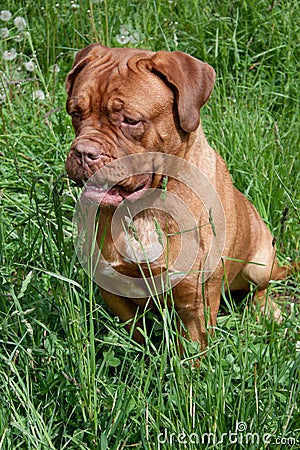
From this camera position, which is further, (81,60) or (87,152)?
(81,60)

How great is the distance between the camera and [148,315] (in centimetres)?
315

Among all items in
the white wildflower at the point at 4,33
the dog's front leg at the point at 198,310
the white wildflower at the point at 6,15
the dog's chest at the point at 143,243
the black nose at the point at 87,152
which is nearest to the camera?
the black nose at the point at 87,152

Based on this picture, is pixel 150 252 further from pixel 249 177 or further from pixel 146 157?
pixel 249 177

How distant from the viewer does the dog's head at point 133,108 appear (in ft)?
8.78

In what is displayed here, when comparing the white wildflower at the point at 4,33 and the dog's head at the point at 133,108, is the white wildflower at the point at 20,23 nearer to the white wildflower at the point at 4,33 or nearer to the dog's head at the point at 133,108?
the white wildflower at the point at 4,33

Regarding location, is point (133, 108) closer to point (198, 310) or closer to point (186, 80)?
point (186, 80)

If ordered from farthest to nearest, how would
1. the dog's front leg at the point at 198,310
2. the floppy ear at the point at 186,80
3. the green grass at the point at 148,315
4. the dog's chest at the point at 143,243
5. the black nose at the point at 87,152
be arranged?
the dog's front leg at the point at 198,310 → the dog's chest at the point at 143,243 → the floppy ear at the point at 186,80 → the black nose at the point at 87,152 → the green grass at the point at 148,315

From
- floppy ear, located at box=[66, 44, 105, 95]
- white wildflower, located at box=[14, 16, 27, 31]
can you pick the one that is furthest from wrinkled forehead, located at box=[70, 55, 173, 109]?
white wildflower, located at box=[14, 16, 27, 31]

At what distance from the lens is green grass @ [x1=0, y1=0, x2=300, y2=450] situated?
2.47 meters

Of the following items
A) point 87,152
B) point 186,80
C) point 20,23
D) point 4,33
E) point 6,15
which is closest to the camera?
point 87,152

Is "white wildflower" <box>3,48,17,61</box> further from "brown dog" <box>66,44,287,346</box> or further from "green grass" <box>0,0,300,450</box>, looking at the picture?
"brown dog" <box>66,44,287,346</box>

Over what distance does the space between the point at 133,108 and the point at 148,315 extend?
91 cm

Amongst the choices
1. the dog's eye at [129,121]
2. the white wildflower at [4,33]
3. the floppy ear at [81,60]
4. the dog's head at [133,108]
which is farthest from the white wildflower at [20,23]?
the dog's eye at [129,121]

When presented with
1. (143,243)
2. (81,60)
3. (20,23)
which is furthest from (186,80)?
(20,23)
